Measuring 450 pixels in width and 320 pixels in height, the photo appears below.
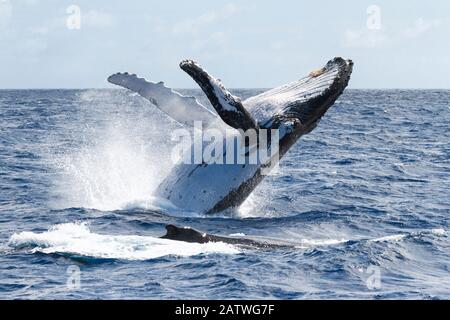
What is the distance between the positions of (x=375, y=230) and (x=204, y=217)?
278 cm

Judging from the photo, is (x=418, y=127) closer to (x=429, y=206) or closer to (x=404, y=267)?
(x=429, y=206)

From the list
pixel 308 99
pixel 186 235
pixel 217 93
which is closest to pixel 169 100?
pixel 217 93

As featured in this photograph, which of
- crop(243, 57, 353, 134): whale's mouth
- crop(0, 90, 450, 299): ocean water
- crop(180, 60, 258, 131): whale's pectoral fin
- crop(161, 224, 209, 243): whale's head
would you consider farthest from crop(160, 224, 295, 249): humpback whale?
crop(243, 57, 353, 134): whale's mouth

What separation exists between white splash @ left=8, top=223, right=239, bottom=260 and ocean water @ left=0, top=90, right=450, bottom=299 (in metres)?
0.01

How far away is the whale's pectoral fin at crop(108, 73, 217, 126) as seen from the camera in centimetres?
1323

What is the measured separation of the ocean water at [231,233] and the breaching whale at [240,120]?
1.18ft

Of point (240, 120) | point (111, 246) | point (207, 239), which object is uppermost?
point (240, 120)

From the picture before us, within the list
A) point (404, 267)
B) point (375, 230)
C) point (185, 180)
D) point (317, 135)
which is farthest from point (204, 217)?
point (317, 135)

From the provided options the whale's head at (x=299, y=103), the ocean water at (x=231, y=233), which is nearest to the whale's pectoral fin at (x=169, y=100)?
the whale's head at (x=299, y=103)

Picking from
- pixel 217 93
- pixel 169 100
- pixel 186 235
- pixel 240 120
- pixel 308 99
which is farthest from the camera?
pixel 169 100

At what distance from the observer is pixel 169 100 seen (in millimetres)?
13312

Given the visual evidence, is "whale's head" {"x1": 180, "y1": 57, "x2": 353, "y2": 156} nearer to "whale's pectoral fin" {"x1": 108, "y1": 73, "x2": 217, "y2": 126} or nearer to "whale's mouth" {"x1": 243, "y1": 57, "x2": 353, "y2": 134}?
"whale's mouth" {"x1": 243, "y1": 57, "x2": 353, "y2": 134}

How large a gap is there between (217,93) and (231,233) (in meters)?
2.08

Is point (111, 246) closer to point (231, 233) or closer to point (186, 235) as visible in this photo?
point (186, 235)
